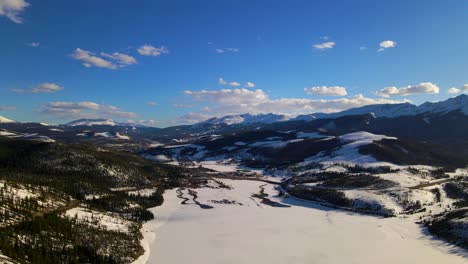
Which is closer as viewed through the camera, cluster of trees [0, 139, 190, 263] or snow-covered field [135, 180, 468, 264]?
cluster of trees [0, 139, 190, 263]

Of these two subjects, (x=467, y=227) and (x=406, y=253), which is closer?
(x=406, y=253)

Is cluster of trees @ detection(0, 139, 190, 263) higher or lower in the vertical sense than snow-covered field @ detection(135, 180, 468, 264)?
higher

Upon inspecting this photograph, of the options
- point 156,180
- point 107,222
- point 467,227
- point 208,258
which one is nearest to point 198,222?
point 107,222

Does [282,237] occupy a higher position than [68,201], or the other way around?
[68,201]

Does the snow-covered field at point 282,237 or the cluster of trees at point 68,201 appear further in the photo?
the snow-covered field at point 282,237

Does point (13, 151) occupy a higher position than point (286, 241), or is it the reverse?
point (13, 151)

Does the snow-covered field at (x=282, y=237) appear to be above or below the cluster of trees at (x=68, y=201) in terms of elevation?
below

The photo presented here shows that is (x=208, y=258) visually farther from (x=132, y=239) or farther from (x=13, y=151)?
(x=13, y=151)

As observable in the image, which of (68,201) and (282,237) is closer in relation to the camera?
(282,237)
